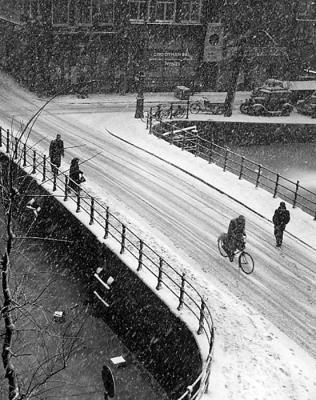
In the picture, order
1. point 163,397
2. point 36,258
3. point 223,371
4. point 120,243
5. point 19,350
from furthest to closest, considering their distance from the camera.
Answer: point 36,258
point 120,243
point 19,350
point 163,397
point 223,371

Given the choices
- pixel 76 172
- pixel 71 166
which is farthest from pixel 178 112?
pixel 76 172

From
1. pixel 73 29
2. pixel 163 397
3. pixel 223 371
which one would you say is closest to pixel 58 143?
pixel 163 397

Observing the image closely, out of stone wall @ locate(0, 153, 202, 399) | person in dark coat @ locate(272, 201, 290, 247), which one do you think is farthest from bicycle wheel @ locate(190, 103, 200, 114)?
person in dark coat @ locate(272, 201, 290, 247)

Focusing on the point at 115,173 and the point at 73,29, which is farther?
the point at 73,29

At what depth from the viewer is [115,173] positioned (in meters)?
24.8

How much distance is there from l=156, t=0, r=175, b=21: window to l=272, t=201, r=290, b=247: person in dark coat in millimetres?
25309

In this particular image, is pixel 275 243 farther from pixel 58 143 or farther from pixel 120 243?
pixel 58 143

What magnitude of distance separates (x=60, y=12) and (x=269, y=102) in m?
13.7

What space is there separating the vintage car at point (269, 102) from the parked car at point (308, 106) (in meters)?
1.20

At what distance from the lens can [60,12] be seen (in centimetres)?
3838

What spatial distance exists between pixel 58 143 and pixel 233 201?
6.54m

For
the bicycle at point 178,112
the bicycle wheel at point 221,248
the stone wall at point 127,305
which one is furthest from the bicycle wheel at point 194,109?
the bicycle wheel at point 221,248

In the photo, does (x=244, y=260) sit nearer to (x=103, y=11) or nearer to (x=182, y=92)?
(x=182, y=92)

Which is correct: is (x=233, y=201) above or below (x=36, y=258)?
above
